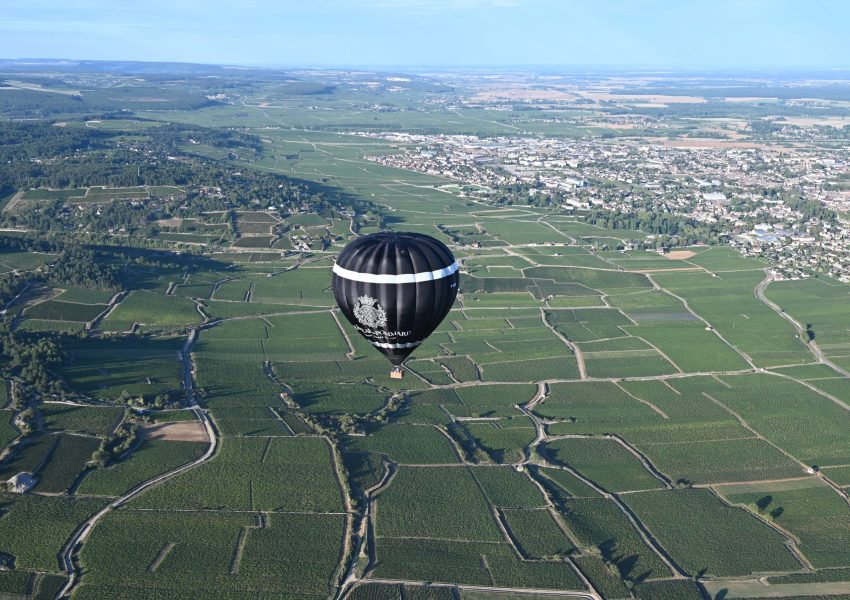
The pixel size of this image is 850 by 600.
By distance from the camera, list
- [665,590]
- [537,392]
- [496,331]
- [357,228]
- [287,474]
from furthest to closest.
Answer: [357,228] → [496,331] → [537,392] → [287,474] → [665,590]

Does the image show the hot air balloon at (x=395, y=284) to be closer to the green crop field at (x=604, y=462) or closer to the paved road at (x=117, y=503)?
the paved road at (x=117, y=503)

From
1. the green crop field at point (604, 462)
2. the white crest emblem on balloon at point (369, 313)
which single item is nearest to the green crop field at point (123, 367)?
the green crop field at point (604, 462)

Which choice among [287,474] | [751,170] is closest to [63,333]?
[287,474]

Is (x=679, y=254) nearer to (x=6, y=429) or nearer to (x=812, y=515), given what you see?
(x=812, y=515)

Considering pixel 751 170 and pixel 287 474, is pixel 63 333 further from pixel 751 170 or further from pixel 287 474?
pixel 751 170

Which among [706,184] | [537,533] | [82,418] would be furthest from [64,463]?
[706,184]

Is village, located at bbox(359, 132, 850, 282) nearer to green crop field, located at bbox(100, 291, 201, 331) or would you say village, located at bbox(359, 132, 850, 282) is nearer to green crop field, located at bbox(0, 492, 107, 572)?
green crop field, located at bbox(100, 291, 201, 331)

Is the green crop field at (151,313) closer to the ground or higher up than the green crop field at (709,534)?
higher up

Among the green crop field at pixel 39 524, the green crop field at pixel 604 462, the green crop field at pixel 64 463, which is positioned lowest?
the green crop field at pixel 604 462
